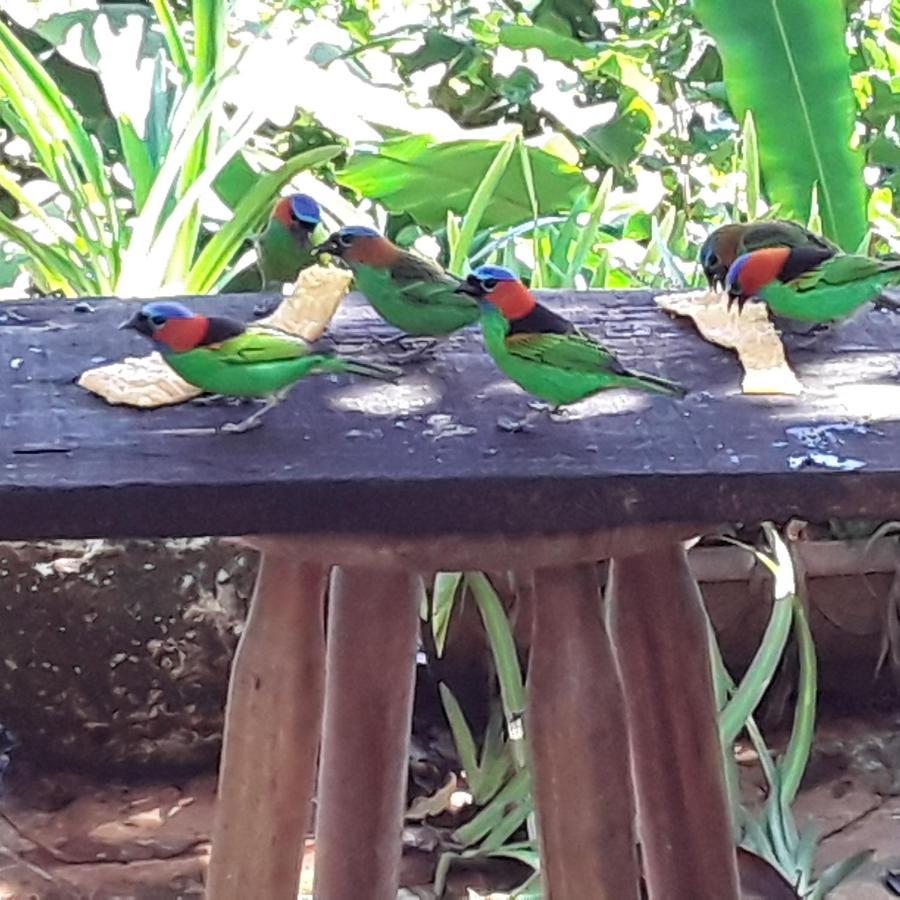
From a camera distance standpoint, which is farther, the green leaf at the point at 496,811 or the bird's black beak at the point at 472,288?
the green leaf at the point at 496,811

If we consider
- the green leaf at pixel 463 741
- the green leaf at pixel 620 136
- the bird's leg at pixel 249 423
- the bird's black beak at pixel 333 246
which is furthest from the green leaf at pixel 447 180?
the bird's leg at pixel 249 423

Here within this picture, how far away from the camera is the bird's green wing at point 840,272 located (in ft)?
2.10

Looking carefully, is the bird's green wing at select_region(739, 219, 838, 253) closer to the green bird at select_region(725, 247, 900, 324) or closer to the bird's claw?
the green bird at select_region(725, 247, 900, 324)

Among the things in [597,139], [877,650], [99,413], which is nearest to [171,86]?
→ [597,139]

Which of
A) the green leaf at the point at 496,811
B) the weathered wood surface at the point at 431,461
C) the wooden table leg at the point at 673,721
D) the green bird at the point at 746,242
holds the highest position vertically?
the green bird at the point at 746,242

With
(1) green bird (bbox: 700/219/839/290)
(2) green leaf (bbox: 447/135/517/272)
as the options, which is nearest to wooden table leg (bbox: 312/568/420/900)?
(1) green bird (bbox: 700/219/839/290)

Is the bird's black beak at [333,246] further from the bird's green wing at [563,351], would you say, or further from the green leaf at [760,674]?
the green leaf at [760,674]

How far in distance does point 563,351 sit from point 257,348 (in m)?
0.13

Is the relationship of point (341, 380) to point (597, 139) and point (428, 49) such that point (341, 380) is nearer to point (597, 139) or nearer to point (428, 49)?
point (597, 139)

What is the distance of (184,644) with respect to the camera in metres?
1.50

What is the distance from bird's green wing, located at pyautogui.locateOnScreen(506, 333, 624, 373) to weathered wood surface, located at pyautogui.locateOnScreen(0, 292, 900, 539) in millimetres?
24

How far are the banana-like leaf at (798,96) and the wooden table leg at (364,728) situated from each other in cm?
81

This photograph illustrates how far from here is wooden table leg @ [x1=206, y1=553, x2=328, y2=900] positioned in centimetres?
69

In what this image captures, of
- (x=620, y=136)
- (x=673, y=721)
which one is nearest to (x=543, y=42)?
(x=620, y=136)
